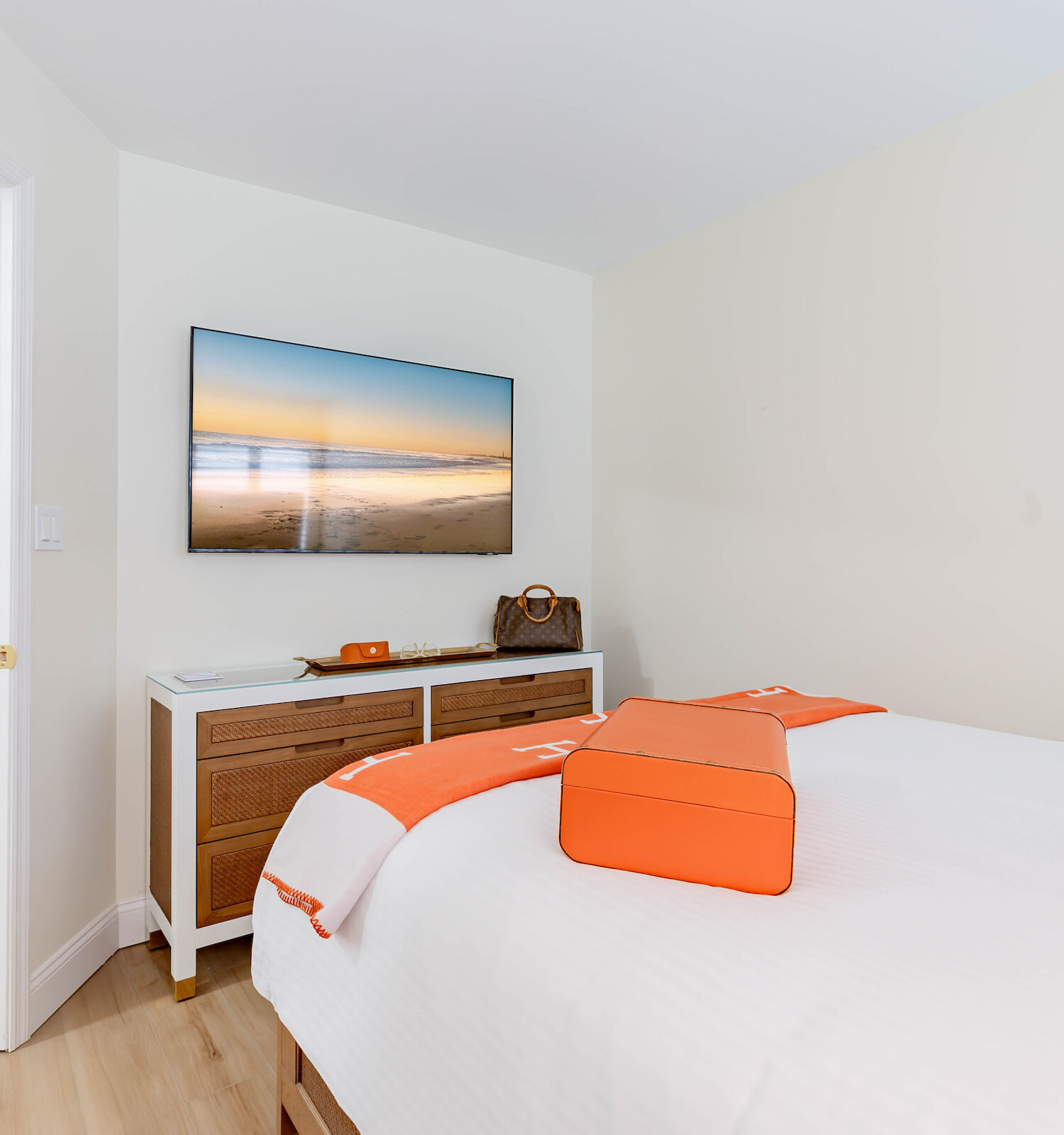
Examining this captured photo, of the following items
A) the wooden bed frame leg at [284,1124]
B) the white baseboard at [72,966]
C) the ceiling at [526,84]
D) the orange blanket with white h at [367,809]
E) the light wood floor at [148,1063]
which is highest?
the ceiling at [526,84]

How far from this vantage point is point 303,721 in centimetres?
230

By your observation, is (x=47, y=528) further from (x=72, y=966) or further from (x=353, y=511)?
(x=72, y=966)

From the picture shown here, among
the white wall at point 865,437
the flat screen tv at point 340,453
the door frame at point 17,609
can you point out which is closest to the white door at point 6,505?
the door frame at point 17,609

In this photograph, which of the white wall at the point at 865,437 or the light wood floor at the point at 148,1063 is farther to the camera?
the white wall at the point at 865,437

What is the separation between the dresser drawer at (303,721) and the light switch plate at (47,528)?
61 centimetres

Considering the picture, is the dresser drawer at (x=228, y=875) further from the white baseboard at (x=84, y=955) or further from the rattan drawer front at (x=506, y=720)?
the rattan drawer front at (x=506, y=720)

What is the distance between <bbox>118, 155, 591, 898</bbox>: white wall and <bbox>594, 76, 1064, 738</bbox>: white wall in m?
0.36

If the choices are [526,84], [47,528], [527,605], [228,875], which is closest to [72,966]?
[228,875]

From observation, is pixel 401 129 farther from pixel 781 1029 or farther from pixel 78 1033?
pixel 78 1033

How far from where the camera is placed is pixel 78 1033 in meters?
1.89

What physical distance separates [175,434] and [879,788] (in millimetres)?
2360

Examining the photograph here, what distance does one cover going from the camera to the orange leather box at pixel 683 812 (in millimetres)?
876

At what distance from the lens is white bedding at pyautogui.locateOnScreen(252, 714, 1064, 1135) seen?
0.59 metres

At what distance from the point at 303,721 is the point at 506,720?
31.5 inches
